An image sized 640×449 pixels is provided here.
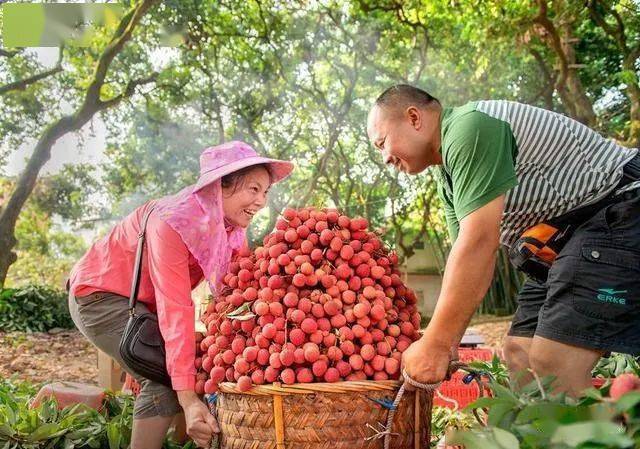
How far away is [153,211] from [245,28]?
7600 mm

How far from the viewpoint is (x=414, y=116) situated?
1954 mm

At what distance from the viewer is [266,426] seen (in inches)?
66.2

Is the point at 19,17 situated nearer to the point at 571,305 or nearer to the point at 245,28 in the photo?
the point at 245,28

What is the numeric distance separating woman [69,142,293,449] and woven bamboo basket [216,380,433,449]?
22 cm

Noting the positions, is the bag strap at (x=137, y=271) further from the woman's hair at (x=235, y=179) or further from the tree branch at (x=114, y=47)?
the tree branch at (x=114, y=47)

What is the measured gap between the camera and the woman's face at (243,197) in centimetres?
217

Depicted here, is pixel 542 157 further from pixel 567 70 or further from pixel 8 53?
pixel 8 53

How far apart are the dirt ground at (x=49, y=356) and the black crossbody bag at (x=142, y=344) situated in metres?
4.73

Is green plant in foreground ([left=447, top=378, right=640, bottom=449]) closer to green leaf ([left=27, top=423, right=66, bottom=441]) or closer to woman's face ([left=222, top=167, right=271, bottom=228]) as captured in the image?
woman's face ([left=222, top=167, right=271, bottom=228])

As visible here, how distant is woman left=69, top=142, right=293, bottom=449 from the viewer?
1.91 metres

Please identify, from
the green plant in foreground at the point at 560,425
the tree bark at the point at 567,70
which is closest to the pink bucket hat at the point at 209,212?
the green plant in foreground at the point at 560,425

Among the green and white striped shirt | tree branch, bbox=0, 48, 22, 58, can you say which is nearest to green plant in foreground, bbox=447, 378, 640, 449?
the green and white striped shirt

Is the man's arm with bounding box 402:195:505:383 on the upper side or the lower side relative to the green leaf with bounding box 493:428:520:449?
upper

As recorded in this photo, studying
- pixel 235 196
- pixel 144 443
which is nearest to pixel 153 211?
pixel 235 196
